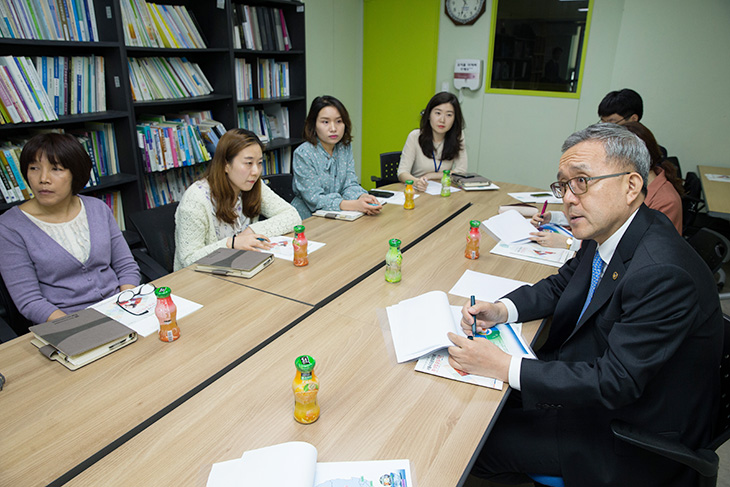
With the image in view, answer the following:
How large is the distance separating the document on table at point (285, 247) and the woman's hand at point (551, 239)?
1.14m

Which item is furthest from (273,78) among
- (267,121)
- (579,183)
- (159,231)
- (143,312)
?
(579,183)

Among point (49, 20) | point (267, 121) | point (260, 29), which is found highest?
point (260, 29)

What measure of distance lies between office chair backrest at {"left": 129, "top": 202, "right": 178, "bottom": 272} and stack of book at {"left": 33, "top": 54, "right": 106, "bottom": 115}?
110cm

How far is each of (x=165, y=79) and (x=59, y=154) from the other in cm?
181

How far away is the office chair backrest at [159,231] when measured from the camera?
2377 mm

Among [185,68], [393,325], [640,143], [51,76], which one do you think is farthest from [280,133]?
[640,143]

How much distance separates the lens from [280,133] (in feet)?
15.4

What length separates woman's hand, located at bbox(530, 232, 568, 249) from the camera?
8.02ft

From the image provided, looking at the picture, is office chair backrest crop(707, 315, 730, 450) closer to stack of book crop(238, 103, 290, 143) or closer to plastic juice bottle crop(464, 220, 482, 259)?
plastic juice bottle crop(464, 220, 482, 259)

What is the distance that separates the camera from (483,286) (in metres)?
1.98

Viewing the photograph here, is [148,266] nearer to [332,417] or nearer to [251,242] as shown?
[251,242]

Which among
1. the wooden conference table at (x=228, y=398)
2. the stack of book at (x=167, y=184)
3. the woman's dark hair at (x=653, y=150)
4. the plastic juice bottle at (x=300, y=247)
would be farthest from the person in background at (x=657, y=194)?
the stack of book at (x=167, y=184)

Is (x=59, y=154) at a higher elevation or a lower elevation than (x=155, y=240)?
higher

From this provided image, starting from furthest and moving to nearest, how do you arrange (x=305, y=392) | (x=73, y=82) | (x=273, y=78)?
(x=273, y=78)
(x=73, y=82)
(x=305, y=392)
